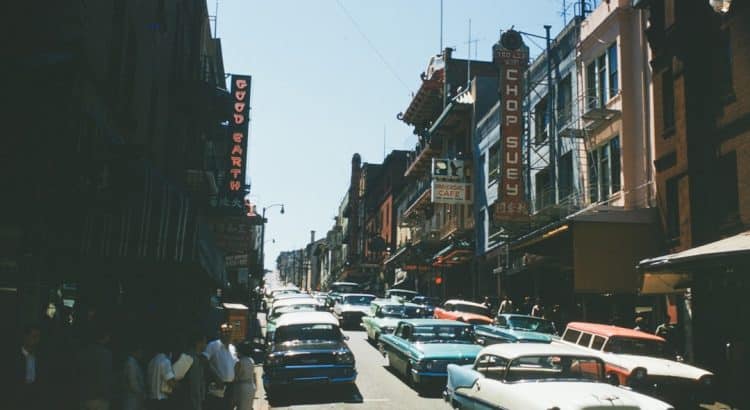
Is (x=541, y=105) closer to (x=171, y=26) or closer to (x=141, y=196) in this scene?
(x=171, y=26)

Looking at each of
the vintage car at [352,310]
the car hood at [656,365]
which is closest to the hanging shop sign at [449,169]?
the vintage car at [352,310]

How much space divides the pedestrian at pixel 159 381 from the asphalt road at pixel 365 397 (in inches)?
163

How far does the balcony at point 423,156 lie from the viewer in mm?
46375

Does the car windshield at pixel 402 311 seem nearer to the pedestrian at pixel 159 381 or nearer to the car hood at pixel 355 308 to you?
the car hood at pixel 355 308

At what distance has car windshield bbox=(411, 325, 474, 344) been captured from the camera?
15.3 metres

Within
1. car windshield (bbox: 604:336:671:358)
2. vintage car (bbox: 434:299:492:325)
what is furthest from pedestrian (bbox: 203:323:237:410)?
vintage car (bbox: 434:299:492:325)

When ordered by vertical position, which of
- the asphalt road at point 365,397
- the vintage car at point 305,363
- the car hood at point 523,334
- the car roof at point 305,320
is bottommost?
the asphalt road at point 365,397

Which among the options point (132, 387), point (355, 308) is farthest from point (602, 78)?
point (132, 387)

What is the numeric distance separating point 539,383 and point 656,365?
480 centimetres

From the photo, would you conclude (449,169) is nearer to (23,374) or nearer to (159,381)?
(159,381)

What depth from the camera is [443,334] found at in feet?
50.9

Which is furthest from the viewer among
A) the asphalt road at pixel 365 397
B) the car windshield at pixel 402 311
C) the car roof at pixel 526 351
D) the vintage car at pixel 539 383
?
the car windshield at pixel 402 311

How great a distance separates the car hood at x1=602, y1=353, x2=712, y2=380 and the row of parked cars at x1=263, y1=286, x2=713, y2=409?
0.07ft

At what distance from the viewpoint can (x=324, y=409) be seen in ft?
40.3
